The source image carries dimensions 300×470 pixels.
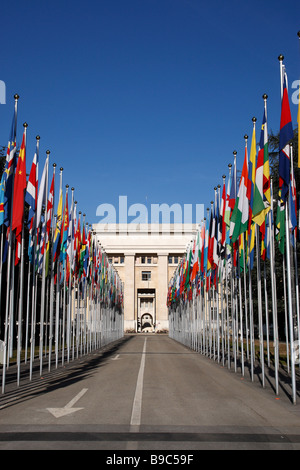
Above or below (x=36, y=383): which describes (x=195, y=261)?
above

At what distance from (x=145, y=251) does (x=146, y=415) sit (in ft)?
345

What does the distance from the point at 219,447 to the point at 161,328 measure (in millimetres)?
101495

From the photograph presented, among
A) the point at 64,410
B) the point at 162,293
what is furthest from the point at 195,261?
the point at 162,293

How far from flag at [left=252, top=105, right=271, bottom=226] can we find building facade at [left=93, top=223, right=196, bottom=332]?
95906mm

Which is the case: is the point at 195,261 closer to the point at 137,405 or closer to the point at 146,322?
the point at 137,405

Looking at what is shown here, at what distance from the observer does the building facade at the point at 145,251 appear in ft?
372

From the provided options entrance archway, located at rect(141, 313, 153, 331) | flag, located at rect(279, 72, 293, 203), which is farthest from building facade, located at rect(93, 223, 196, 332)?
flag, located at rect(279, 72, 293, 203)

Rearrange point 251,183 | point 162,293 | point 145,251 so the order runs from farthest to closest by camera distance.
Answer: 1. point 145,251
2. point 162,293
3. point 251,183

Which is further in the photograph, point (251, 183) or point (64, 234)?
point (64, 234)

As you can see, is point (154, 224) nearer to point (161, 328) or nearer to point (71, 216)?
point (161, 328)

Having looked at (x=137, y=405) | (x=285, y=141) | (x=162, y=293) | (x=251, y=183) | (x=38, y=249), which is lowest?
(x=137, y=405)

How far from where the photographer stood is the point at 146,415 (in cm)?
1024

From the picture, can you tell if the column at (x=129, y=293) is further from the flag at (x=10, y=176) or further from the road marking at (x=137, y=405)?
the flag at (x=10, y=176)
